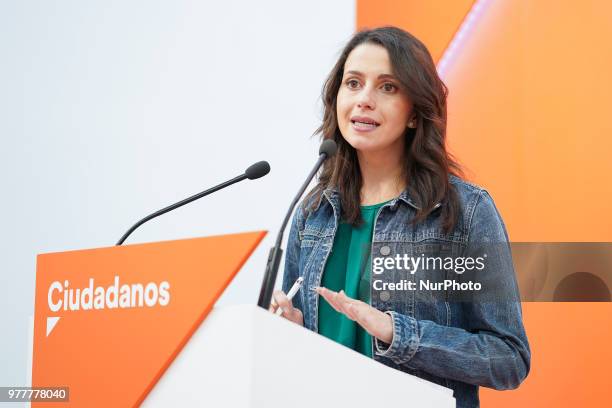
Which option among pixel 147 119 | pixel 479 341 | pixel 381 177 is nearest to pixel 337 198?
pixel 381 177

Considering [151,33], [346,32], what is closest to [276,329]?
[346,32]

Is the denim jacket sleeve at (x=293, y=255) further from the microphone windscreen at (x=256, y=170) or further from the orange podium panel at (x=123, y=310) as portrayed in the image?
the orange podium panel at (x=123, y=310)

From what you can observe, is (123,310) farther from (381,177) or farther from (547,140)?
(547,140)

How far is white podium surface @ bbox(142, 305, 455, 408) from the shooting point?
2.91ft

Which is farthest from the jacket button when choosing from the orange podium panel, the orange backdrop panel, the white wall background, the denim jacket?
the white wall background

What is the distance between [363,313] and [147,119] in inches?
84.8

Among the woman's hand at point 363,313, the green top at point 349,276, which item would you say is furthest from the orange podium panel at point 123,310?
the green top at point 349,276

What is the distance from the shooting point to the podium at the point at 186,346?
90 cm

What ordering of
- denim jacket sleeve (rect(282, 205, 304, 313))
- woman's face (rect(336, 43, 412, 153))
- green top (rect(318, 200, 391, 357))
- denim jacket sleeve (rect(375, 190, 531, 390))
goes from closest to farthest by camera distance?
denim jacket sleeve (rect(375, 190, 531, 390)) < green top (rect(318, 200, 391, 357)) < woman's face (rect(336, 43, 412, 153)) < denim jacket sleeve (rect(282, 205, 304, 313))

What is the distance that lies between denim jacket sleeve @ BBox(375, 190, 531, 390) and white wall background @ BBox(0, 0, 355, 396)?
5.11 feet

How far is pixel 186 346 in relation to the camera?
3.25ft

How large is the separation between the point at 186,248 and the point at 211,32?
7.76 ft

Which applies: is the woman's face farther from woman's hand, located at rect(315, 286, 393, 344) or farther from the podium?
the podium

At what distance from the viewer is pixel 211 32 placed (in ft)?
10.7
